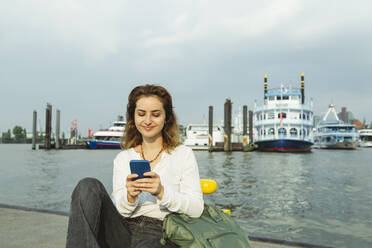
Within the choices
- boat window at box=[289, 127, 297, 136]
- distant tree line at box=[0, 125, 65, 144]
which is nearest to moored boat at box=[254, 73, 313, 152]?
boat window at box=[289, 127, 297, 136]

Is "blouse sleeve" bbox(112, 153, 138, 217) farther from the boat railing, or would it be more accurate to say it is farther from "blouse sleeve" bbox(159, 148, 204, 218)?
the boat railing

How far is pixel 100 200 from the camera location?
60.9 inches

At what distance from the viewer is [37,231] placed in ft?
9.77

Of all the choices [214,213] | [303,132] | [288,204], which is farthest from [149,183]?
[303,132]

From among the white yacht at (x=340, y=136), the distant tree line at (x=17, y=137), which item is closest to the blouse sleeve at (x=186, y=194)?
the white yacht at (x=340, y=136)

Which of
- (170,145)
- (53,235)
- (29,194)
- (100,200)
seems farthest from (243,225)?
(29,194)

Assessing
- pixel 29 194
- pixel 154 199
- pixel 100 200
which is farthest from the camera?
pixel 29 194

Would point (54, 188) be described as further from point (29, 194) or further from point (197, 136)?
point (197, 136)

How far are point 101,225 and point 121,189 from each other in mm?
274

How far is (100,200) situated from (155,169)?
42cm

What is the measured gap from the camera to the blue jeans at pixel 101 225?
1445mm

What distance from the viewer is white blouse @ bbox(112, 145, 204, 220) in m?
1.72

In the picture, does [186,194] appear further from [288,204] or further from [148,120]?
[288,204]

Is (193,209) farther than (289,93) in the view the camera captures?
No
